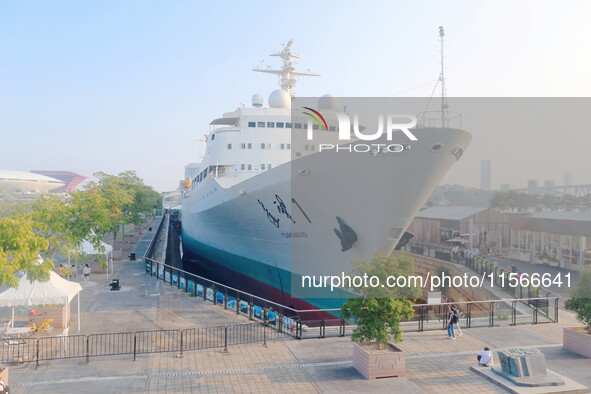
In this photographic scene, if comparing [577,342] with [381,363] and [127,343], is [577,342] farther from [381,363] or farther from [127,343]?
[127,343]

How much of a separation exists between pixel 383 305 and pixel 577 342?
553cm

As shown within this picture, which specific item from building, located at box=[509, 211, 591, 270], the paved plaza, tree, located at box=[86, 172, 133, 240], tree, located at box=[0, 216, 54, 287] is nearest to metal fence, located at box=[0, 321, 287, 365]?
the paved plaza

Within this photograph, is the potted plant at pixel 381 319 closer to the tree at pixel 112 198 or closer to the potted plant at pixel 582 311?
the potted plant at pixel 582 311

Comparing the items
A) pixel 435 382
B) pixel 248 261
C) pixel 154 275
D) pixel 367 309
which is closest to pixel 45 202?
pixel 154 275

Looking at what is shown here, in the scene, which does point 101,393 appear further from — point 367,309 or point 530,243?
point 530,243

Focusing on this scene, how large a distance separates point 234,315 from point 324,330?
11.7 feet

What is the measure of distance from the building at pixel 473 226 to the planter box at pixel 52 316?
89.1ft

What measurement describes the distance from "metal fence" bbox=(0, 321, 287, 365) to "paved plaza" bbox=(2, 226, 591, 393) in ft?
1.17

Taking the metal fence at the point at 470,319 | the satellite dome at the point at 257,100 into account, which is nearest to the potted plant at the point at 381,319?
the metal fence at the point at 470,319

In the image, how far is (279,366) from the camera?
914 cm

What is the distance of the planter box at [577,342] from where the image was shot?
9.82 m

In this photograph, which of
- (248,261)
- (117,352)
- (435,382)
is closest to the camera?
(435,382)

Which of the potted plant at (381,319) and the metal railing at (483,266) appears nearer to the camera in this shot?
the potted plant at (381,319)

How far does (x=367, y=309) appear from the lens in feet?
28.5
